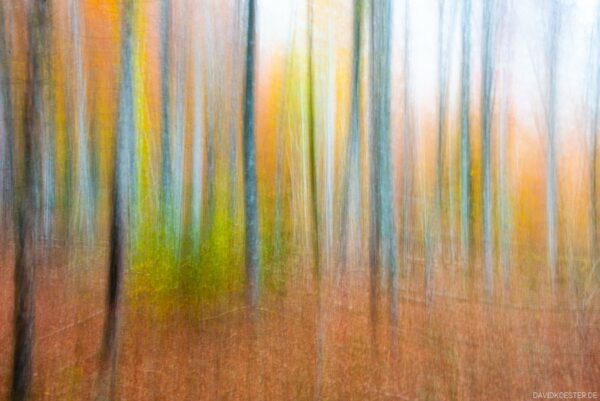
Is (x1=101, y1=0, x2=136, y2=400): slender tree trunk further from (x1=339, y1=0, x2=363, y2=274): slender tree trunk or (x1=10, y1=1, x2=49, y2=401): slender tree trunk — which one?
(x1=339, y1=0, x2=363, y2=274): slender tree trunk

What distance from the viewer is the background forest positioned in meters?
0.74

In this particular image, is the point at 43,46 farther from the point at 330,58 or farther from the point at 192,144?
the point at 330,58

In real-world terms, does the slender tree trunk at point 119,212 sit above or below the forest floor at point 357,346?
above

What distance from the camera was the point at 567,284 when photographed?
30.4 inches

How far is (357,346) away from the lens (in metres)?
0.76

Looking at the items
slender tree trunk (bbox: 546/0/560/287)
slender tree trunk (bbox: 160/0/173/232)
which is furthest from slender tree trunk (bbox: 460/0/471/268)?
slender tree trunk (bbox: 160/0/173/232)

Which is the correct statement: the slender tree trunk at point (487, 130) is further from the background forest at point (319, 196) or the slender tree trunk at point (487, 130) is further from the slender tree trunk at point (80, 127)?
the slender tree trunk at point (80, 127)

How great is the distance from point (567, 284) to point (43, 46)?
2.53 feet

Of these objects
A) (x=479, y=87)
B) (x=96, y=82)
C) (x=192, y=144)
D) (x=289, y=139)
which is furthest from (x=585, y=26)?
(x=96, y=82)

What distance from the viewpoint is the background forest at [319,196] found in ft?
2.41

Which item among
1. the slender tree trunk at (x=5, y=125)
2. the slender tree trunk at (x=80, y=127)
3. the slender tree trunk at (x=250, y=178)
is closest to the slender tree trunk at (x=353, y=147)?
the slender tree trunk at (x=250, y=178)

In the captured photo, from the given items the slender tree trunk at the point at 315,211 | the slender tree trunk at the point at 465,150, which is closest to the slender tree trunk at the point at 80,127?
the slender tree trunk at the point at 315,211

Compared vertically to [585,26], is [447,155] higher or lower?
lower

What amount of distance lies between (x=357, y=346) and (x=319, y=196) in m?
0.21
